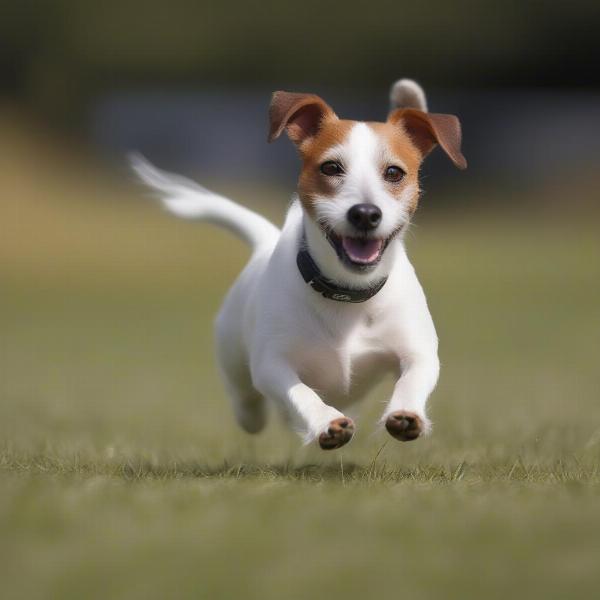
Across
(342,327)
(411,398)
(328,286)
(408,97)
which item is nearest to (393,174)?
(328,286)

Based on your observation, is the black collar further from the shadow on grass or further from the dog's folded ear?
the dog's folded ear

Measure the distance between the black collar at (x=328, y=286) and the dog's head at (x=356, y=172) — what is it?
0.04 meters

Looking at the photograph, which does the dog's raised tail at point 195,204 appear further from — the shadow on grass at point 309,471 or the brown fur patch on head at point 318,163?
the shadow on grass at point 309,471

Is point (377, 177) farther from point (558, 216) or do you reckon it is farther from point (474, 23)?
point (474, 23)

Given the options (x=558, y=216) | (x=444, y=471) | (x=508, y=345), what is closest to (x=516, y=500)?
(x=444, y=471)

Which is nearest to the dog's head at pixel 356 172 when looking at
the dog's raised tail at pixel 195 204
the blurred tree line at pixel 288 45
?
the dog's raised tail at pixel 195 204

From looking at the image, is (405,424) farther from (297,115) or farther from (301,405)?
(297,115)

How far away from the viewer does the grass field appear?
3193 mm

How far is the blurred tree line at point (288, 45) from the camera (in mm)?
26391

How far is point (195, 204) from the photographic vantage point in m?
6.24

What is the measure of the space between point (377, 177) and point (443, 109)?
21.5 m

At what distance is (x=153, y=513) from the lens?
3.81 metres

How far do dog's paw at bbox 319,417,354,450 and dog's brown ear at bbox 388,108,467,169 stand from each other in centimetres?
110

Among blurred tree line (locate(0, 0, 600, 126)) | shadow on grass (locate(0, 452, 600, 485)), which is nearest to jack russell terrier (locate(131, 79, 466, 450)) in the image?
shadow on grass (locate(0, 452, 600, 485))
